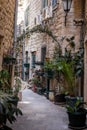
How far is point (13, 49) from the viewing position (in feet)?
35.9

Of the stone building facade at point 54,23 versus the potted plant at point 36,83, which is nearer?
the stone building facade at point 54,23

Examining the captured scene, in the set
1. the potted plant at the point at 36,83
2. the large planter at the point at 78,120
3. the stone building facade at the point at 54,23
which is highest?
the stone building facade at the point at 54,23

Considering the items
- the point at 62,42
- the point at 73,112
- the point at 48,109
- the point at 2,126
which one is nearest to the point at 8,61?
the point at 48,109

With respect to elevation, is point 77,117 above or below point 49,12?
below

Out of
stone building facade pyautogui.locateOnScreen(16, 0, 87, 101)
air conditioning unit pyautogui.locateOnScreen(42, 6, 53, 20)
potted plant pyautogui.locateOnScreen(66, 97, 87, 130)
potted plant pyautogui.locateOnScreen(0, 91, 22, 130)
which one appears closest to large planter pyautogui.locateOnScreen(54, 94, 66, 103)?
stone building facade pyautogui.locateOnScreen(16, 0, 87, 101)

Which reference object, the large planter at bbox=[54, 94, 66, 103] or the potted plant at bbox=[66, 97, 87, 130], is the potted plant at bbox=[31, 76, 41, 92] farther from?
the potted plant at bbox=[66, 97, 87, 130]

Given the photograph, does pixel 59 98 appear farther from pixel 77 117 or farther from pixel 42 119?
pixel 77 117

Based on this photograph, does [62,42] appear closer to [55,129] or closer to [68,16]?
[68,16]

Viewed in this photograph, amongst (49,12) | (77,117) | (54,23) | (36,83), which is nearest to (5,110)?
(77,117)

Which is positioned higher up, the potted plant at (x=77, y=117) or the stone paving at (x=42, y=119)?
the potted plant at (x=77, y=117)

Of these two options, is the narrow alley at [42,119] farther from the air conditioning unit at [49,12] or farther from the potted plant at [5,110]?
the air conditioning unit at [49,12]

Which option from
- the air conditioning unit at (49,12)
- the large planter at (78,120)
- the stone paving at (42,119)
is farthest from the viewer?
the air conditioning unit at (49,12)

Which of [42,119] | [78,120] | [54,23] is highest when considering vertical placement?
[54,23]

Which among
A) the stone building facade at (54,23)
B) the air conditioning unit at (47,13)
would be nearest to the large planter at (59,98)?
the stone building facade at (54,23)
